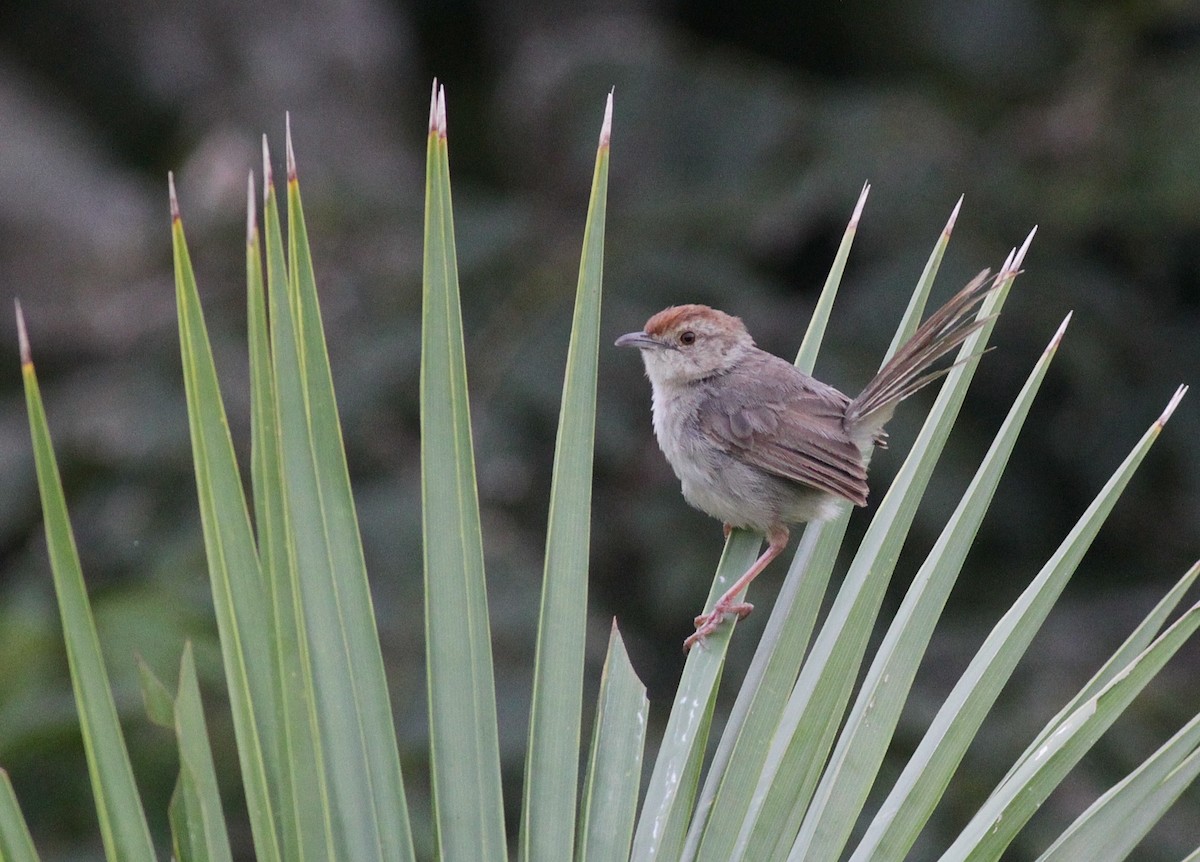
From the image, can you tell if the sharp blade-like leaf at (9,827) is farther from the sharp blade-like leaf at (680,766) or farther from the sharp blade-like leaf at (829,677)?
the sharp blade-like leaf at (829,677)

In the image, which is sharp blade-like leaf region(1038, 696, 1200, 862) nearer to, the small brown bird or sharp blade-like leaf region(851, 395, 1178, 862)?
sharp blade-like leaf region(851, 395, 1178, 862)

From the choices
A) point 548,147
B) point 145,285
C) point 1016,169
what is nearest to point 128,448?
point 145,285

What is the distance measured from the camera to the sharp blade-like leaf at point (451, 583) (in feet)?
7.23

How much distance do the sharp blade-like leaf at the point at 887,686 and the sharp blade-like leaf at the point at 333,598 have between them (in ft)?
2.36

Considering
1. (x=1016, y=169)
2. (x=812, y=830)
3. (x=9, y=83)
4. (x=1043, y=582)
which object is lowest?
(x=812, y=830)

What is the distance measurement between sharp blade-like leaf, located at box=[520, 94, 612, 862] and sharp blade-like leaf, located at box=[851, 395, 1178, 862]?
20.8 inches

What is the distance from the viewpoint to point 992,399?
7.45 m

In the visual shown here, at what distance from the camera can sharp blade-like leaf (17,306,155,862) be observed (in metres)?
1.90

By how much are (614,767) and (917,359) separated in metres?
1.69

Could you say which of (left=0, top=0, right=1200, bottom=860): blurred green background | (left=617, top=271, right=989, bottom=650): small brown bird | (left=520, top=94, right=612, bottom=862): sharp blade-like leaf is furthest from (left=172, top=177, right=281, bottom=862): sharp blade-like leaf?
(left=0, top=0, right=1200, bottom=860): blurred green background

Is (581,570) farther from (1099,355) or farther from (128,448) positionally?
(1099,355)

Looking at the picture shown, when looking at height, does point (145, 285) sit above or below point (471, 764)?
above

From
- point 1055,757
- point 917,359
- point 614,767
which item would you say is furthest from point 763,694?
point 917,359

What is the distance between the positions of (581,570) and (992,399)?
5543mm
